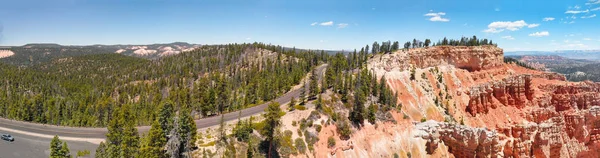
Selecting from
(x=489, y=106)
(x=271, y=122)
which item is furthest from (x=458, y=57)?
(x=271, y=122)

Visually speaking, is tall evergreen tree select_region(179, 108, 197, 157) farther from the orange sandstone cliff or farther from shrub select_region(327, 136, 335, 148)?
the orange sandstone cliff

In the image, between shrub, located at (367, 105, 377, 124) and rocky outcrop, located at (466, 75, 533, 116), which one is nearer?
shrub, located at (367, 105, 377, 124)

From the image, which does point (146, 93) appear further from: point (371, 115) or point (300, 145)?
point (300, 145)

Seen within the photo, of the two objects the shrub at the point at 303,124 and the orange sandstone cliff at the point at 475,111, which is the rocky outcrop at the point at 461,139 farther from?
the shrub at the point at 303,124

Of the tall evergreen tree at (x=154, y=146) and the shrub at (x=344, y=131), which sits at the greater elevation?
the tall evergreen tree at (x=154, y=146)

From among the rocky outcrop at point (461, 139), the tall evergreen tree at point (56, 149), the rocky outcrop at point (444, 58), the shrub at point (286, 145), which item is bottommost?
the rocky outcrop at point (461, 139)

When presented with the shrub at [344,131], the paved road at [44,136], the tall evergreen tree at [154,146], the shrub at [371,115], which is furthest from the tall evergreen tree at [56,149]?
the shrub at [371,115]

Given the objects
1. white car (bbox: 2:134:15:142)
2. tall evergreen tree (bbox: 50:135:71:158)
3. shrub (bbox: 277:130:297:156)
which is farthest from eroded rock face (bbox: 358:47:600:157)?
white car (bbox: 2:134:15:142)
